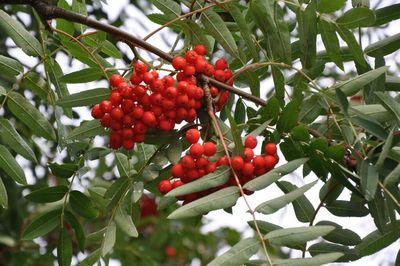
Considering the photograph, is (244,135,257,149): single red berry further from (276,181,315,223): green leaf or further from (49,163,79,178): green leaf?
(49,163,79,178): green leaf

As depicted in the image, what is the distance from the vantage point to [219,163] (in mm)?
1545

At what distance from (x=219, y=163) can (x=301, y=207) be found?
284 mm

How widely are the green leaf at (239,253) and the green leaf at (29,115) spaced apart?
693mm

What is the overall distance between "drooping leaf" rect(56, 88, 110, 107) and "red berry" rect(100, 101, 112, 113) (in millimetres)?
107

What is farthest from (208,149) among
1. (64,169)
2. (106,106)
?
(64,169)

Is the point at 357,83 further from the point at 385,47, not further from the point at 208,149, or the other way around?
the point at 208,149

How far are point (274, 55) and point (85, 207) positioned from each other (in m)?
0.58

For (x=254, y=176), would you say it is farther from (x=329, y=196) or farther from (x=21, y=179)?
(x=21, y=179)

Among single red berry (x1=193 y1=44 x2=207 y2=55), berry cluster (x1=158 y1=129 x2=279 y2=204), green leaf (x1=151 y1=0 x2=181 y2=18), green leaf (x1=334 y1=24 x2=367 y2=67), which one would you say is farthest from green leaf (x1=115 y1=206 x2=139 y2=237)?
green leaf (x1=334 y1=24 x2=367 y2=67)

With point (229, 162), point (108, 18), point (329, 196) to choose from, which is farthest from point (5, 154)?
point (108, 18)

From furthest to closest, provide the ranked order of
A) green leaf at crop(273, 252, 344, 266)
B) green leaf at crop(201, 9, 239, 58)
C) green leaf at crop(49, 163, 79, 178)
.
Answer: green leaf at crop(49, 163, 79, 178) < green leaf at crop(201, 9, 239, 58) < green leaf at crop(273, 252, 344, 266)

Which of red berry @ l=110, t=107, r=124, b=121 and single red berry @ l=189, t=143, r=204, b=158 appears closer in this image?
single red berry @ l=189, t=143, r=204, b=158

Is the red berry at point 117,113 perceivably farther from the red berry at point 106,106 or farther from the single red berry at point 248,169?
the single red berry at point 248,169

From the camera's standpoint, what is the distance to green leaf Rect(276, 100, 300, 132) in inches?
62.7
